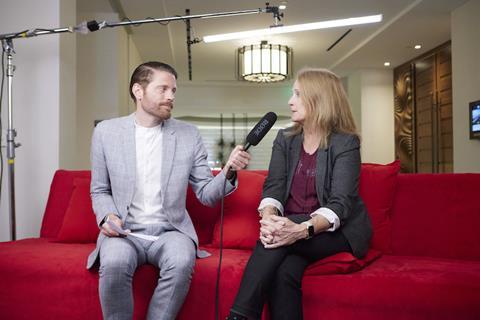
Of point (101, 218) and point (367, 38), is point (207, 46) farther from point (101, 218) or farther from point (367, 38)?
point (101, 218)

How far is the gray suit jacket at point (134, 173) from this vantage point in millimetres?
1858

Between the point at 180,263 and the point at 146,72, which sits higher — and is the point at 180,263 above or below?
below

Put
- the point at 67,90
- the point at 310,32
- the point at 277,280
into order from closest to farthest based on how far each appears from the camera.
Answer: the point at 277,280 → the point at 67,90 → the point at 310,32

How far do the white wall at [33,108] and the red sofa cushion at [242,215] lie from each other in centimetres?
143

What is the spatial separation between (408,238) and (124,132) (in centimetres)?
133

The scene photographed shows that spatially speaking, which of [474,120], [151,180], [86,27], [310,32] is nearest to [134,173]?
[151,180]

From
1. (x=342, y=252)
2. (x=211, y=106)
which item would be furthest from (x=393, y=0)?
(x=211, y=106)

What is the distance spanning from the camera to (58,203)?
2.42m

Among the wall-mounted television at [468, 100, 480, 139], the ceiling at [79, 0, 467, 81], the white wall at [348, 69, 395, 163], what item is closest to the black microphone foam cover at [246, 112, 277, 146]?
the ceiling at [79, 0, 467, 81]

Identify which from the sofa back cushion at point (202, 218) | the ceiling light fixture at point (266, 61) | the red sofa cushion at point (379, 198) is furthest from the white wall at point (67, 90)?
the ceiling light fixture at point (266, 61)

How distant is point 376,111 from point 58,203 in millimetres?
6824

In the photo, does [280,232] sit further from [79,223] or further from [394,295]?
[79,223]

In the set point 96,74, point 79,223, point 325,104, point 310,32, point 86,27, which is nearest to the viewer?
point 325,104

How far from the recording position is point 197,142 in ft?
6.64
